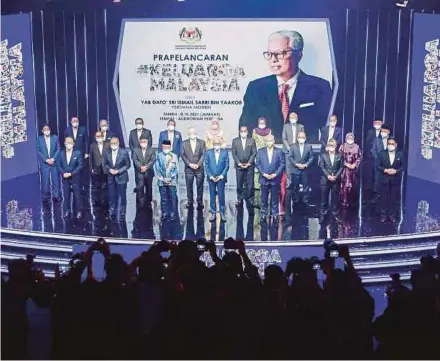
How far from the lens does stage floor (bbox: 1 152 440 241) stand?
376 inches

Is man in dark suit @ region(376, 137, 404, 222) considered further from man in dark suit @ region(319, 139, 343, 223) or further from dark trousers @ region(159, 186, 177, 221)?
dark trousers @ region(159, 186, 177, 221)

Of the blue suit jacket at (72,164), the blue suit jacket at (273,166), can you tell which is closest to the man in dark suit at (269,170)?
the blue suit jacket at (273,166)

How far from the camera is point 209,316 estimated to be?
14.6 ft

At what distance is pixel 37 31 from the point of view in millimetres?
12141

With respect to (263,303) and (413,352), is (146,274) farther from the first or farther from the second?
(413,352)

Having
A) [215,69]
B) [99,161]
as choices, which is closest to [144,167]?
[99,161]

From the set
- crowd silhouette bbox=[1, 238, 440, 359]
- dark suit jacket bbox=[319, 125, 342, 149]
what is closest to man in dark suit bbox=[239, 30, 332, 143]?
dark suit jacket bbox=[319, 125, 342, 149]

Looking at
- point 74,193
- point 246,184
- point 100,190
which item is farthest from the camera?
point 100,190

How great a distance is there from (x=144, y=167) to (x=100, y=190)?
931 millimetres

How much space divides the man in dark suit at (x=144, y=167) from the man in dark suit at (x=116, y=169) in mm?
176

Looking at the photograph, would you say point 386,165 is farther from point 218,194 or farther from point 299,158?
point 218,194

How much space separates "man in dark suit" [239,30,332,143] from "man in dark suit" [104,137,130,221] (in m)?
2.64

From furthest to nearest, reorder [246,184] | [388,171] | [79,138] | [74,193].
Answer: [79,138]
[246,184]
[74,193]
[388,171]

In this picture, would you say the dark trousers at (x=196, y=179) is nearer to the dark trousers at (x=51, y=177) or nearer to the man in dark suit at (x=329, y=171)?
the man in dark suit at (x=329, y=171)
